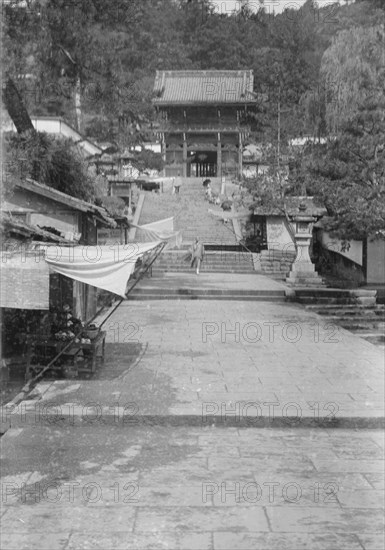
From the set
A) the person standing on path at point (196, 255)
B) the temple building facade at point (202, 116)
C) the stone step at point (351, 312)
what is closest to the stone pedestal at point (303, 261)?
the stone step at point (351, 312)

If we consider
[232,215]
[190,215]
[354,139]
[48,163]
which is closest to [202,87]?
[190,215]

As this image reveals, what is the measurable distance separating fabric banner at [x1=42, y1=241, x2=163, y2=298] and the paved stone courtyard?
1499 mm

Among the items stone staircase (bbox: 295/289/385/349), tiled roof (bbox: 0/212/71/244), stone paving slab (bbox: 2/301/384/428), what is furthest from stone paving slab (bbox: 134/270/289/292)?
tiled roof (bbox: 0/212/71/244)

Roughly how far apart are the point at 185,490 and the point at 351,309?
12.8m

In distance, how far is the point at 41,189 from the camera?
12922 millimetres

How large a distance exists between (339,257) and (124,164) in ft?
49.7

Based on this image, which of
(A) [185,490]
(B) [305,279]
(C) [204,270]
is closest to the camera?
(A) [185,490]

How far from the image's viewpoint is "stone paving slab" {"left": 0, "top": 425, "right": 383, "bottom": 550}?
4555 millimetres

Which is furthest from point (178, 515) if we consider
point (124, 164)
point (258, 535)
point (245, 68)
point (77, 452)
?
point (245, 68)

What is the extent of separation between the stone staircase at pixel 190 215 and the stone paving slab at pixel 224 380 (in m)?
17.4

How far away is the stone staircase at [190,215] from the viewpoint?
3234 cm

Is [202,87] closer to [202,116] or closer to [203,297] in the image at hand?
[202,116]

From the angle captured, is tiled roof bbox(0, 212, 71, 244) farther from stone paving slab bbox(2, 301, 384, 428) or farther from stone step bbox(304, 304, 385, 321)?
stone step bbox(304, 304, 385, 321)

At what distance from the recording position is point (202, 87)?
4697 centimetres
